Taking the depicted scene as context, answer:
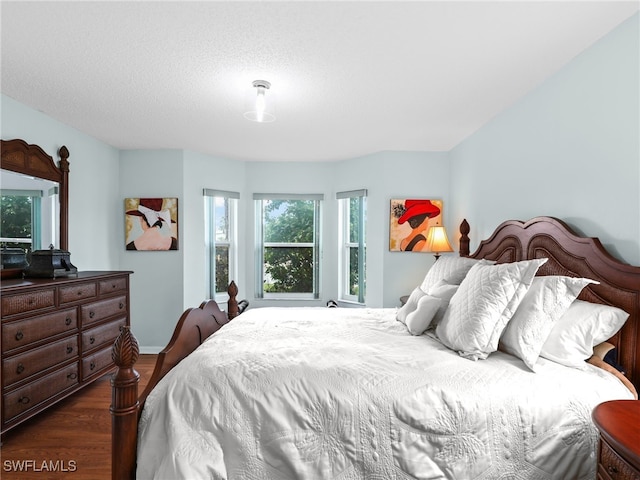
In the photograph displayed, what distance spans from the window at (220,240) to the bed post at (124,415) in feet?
10.6

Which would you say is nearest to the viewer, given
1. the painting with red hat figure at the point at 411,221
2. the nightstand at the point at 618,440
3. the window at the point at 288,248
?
the nightstand at the point at 618,440

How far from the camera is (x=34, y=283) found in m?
2.51

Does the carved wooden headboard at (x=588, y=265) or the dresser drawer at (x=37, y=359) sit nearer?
the carved wooden headboard at (x=588, y=265)

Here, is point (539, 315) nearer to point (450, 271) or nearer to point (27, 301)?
point (450, 271)

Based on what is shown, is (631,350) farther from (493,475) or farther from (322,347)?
(322,347)

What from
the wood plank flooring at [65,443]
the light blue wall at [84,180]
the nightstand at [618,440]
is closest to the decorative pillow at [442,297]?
the nightstand at [618,440]

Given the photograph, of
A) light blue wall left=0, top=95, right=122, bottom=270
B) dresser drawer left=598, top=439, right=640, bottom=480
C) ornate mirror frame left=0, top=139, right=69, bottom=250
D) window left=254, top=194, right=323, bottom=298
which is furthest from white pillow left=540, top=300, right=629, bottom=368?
light blue wall left=0, top=95, right=122, bottom=270

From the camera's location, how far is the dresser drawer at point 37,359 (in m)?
2.27

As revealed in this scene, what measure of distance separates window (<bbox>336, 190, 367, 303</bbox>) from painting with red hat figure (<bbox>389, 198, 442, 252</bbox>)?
1.67ft

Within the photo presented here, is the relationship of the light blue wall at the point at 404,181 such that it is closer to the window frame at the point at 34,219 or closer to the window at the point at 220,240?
the window at the point at 220,240

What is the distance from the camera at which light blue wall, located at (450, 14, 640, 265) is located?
66.4 inches

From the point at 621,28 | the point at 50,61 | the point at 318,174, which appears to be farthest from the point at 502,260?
the point at 50,61

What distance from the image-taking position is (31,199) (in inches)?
117

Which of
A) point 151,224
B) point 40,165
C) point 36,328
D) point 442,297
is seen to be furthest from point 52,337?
point 442,297
